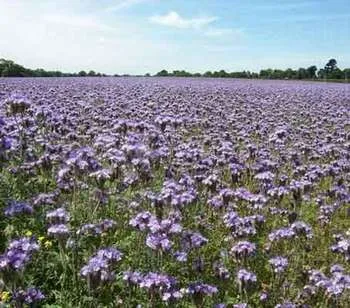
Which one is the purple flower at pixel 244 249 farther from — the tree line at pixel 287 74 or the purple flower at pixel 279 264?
the tree line at pixel 287 74

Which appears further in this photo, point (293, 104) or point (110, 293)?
point (293, 104)

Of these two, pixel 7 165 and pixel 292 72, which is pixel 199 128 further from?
pixel 292 72

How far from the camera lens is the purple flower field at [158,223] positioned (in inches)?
182

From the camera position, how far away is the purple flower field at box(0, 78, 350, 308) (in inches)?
Result: 182

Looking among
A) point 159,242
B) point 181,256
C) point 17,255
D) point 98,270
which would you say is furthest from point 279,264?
point 17,255

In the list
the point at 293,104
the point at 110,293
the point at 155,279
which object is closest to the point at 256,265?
the point at 110,293

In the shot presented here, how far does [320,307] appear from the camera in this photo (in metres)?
5.32

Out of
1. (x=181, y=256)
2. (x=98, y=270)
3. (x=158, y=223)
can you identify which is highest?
(x=158, y=223)

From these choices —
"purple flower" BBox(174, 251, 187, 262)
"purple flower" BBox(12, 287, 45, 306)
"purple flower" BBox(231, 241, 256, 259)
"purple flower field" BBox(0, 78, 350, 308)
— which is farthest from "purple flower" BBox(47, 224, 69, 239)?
"purple flower" BBox(231, 241, 256, 259)

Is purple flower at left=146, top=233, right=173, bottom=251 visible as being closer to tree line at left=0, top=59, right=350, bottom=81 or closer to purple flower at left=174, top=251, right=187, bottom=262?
purple flower at left=174, top=251, right=187, bottom=262

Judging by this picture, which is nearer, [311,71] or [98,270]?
[98,270]

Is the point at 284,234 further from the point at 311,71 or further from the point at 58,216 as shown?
the point at 311,71

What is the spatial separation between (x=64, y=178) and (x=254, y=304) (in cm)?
222

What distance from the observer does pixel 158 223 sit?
4898 millimetres
